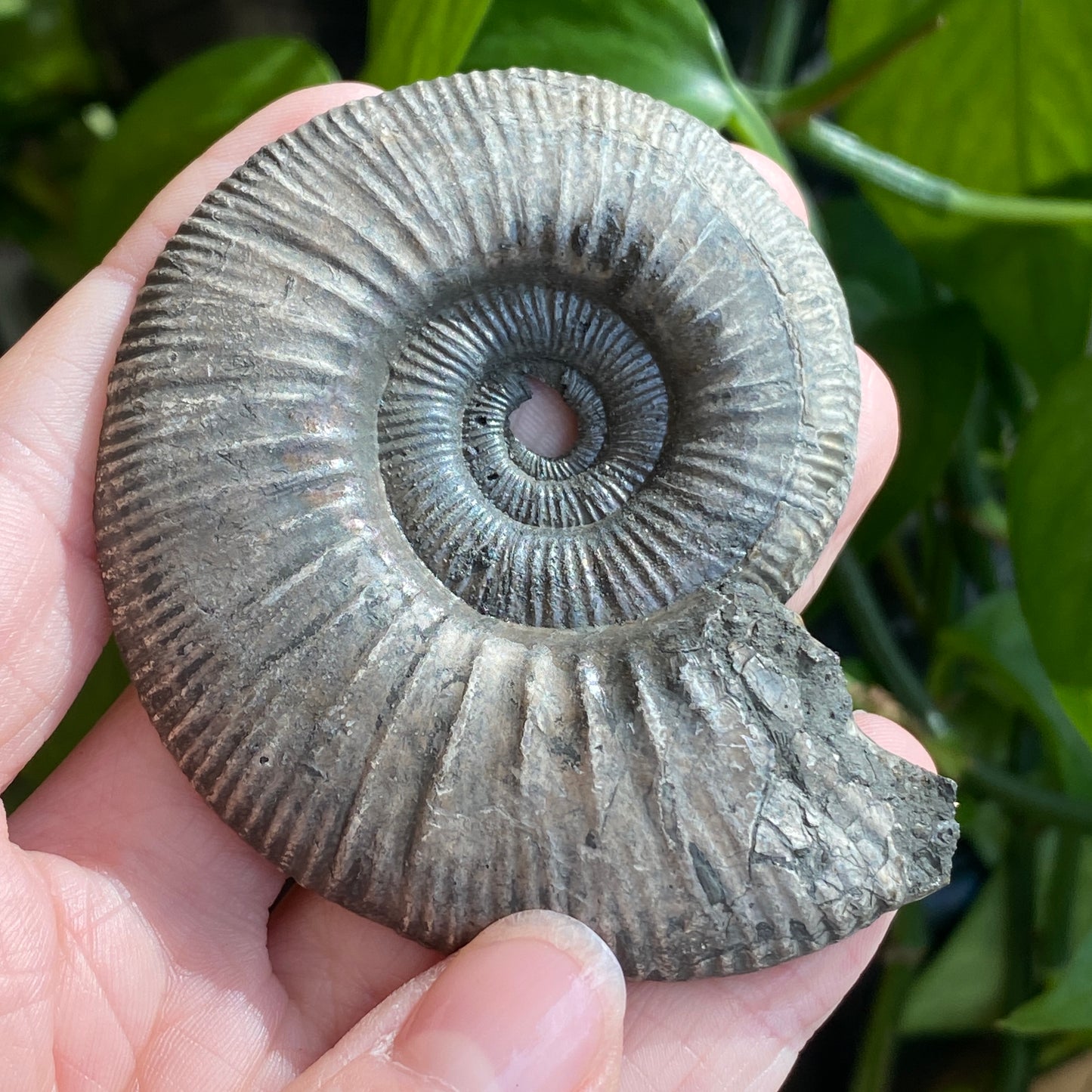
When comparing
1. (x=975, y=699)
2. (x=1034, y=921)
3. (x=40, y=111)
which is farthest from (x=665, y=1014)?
(x=40, y=111)

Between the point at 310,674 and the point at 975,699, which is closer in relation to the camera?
the point at 310,674

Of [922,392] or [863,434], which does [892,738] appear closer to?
[863,434]

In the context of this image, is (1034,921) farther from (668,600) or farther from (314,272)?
(314,272)

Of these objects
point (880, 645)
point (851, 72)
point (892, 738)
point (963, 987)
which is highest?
point (851, 72)

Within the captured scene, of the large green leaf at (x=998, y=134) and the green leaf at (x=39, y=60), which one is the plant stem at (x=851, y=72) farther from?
the green leaf at (x=39, y=60)

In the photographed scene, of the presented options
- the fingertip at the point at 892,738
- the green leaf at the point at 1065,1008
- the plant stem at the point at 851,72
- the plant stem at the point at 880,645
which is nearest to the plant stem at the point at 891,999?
the plant stem at the point at 880,645

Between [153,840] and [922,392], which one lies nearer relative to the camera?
[153,840]

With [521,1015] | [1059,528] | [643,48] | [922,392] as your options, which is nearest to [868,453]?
[1059,528]
